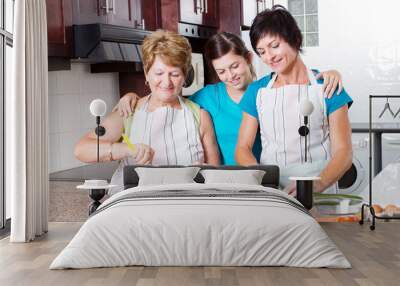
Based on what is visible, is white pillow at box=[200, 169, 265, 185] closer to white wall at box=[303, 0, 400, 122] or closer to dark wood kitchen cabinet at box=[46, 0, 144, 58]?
white wall at box=[303, 0, 400, 122]

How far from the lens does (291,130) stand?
6.95 meters

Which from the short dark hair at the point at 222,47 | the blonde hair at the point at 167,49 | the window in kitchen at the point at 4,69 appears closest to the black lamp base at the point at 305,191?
the short dark hair at the point at 222,47

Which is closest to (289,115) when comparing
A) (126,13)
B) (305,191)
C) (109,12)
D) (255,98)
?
(255,98)

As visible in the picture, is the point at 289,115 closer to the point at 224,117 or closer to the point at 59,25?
the point at 224,117

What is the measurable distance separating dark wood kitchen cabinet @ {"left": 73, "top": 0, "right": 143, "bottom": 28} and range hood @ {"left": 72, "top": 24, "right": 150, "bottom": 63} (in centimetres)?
14

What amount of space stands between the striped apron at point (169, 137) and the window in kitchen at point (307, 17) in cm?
134

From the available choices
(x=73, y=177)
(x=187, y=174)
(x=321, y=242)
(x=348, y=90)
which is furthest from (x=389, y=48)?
(x=73, y=177)

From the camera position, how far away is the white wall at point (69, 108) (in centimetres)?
709

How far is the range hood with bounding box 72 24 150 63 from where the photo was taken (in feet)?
21.5

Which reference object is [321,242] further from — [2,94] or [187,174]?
[2,94]

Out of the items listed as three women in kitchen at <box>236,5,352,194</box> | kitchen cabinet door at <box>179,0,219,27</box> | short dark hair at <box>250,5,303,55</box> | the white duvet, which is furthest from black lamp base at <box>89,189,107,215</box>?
short dark hair at <box>250,5,303,55</box>

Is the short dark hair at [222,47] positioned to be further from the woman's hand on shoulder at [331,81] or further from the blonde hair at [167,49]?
the woman's hand on shoulder at [331,81]

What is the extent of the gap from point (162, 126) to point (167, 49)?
0.74 m

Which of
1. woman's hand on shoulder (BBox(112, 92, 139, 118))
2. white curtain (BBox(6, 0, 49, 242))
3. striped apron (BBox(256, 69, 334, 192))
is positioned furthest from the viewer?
woman's hand on shoulder (BBox(112, 92, 139, 118))
